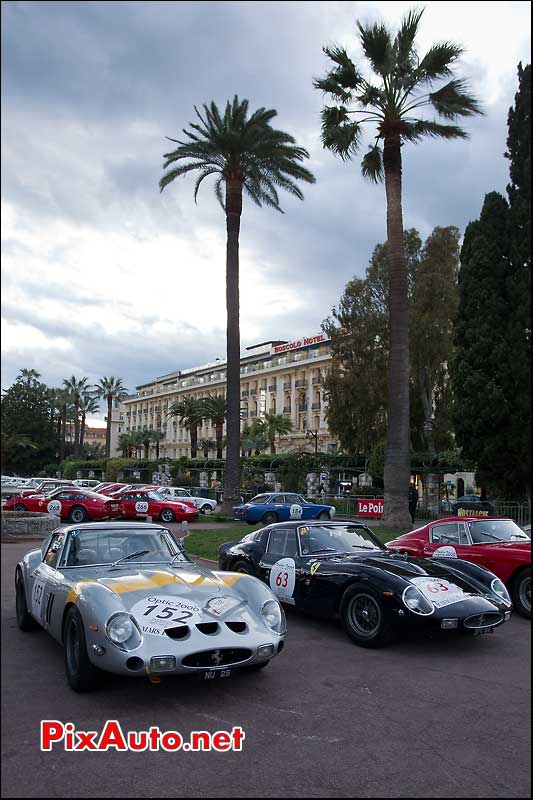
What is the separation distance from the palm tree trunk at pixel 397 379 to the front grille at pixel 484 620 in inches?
461

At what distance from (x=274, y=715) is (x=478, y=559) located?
5067 millimetres

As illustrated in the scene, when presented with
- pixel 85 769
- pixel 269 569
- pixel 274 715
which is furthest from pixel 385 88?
pixel 85 769

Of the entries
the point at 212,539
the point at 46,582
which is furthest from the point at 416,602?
the point at 212,539

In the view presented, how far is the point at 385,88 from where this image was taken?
62.3ft

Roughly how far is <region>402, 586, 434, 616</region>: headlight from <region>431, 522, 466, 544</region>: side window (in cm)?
309

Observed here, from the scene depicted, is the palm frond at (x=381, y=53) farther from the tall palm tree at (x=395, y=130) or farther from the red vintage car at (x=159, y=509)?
the red vintage car at (x=159, y=509)

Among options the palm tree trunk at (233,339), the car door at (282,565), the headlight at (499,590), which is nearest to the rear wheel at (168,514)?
the palm tree trunk at (233,339)

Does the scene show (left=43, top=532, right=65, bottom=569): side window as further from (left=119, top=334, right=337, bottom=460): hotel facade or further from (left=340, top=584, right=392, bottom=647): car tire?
(left=119, top=334, right=337, bottom=460): hotel facade

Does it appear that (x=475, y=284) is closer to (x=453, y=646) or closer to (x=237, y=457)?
(x=453, y=646)

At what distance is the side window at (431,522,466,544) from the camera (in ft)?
31.2

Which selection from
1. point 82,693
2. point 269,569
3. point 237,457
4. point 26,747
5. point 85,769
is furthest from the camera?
point 237,457

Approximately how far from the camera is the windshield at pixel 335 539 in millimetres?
8148

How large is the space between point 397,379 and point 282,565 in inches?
450

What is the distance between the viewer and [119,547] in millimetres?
6445
